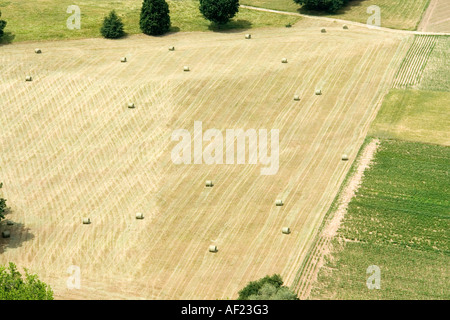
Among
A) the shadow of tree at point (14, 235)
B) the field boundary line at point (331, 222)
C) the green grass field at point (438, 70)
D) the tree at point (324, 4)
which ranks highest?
the tree at point (324, 4)

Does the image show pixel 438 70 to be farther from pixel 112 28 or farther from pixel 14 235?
pixel 14 235

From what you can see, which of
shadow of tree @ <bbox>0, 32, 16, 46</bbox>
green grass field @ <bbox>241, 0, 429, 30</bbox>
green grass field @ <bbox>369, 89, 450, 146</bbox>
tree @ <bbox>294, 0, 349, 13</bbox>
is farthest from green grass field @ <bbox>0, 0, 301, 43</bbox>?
green grass field @ <bbox>369, 89, 450, 146</bbox>

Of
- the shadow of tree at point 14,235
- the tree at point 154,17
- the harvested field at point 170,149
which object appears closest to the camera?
the harvested field at point 170,149

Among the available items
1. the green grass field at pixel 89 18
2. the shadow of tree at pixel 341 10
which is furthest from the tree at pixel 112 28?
the shadow of tree at pixel 341 10

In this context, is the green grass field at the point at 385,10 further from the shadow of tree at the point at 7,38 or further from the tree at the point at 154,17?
the shadow of tree at the point at 7,38

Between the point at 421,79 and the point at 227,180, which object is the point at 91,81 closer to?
the point at 227,180
